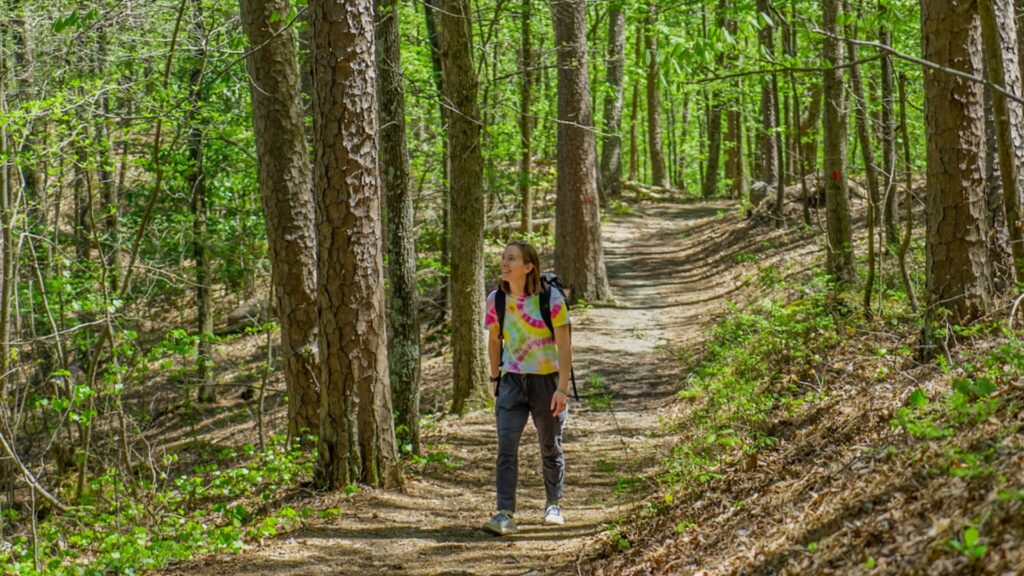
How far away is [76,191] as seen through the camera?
14.0 m

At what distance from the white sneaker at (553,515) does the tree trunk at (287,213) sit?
9.73 ft

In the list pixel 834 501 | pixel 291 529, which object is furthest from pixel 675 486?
pixel 291 529

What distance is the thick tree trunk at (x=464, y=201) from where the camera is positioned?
9516 millimetres

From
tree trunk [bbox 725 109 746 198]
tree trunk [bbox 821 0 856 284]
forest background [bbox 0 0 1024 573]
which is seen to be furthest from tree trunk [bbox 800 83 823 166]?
tree trunk [bbox 821 0 856 284]

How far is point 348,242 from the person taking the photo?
6668 millimetres

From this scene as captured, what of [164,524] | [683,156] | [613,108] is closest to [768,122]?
[613,108]

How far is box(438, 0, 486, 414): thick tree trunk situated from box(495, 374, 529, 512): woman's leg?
4109 mm

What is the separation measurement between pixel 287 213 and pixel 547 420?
3698 millimetres

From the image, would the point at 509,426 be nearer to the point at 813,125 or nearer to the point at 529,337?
the point at 529,337

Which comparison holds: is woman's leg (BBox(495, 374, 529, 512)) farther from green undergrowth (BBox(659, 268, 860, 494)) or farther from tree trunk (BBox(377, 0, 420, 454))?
tree trunk (BBox(377, 0, 420, 454))

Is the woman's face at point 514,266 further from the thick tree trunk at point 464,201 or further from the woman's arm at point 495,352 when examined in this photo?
the thick tree trunk at point 464,201

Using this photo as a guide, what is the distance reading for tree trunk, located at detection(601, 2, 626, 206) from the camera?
76.0ft

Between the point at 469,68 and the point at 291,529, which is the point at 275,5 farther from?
the point at 291,529

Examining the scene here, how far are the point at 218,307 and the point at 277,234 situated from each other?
13469 millimetres
